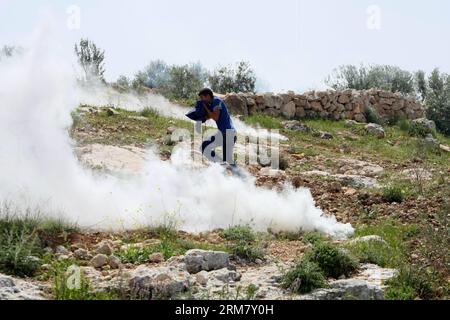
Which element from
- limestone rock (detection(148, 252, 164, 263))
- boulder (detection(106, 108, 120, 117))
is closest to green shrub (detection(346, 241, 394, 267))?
limestone rock (detection(148, 252, 164, 263))

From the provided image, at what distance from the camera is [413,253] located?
557 centimetres

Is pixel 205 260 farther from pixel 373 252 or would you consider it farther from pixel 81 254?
pixel 373 252

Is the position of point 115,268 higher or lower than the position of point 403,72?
lower

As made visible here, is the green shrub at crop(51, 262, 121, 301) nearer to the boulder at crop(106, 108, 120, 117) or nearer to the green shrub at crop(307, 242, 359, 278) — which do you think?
the green shrub at crop(307, 242, 359, 278)

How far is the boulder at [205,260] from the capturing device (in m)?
4.81

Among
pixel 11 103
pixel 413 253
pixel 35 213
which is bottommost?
pixel 413 253

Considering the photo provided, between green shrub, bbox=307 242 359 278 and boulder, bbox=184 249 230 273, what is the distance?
67 centimetres

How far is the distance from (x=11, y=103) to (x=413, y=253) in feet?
13.9

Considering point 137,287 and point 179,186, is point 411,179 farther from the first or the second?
point 137,287

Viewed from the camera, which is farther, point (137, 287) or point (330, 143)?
point (330, 143)

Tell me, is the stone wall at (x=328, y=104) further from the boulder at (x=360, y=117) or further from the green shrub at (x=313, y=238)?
the green shrub at (x=313, y=238)
